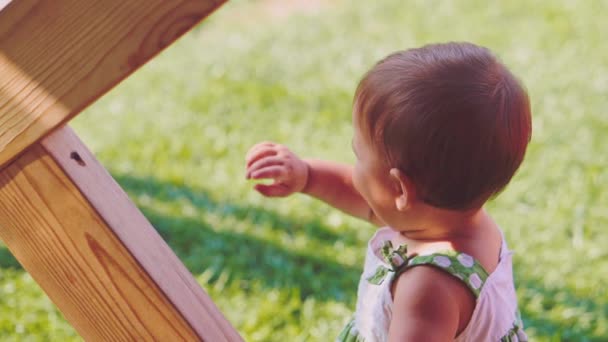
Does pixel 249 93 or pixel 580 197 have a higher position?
pixel 249 93

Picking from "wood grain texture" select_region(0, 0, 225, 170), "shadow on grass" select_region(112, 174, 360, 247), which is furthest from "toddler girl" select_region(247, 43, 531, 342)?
"shadow on grass" select_region(112, 174, 360, 247)

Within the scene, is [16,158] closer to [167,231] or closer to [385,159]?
[385,159]

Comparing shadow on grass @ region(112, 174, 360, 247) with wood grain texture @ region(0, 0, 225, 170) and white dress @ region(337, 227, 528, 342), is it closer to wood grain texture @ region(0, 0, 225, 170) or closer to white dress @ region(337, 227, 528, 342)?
white dress @ region(337, 227, 528, 342)

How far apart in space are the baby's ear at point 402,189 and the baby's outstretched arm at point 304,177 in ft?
1.40

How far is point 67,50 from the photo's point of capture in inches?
59.2

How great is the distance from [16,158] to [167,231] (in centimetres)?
203

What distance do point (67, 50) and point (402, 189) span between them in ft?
2.42

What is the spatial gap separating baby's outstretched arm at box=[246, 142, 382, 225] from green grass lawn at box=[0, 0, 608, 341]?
0.80 metres

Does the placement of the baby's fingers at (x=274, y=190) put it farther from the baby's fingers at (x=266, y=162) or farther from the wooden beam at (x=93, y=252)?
the wooden beam at (x=93, y=252)

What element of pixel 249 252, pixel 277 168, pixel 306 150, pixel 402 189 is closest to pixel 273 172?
pixel 277 168

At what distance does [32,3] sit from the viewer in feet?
4.95

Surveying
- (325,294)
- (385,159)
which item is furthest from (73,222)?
(325,294)

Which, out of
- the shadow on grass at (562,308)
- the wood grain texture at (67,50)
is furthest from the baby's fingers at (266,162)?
the shadow on grass at (562,308)

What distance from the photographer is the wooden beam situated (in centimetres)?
164
